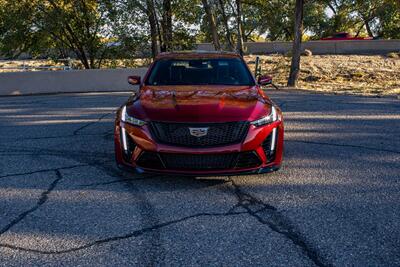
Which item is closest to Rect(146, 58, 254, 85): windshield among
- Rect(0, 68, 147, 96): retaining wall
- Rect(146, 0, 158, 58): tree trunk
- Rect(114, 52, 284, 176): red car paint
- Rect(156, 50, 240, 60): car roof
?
Rect(156, 50, 240, 60): car roof

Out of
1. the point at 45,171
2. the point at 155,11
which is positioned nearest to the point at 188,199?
the point at 45,171

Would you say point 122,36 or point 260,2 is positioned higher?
point 260,2

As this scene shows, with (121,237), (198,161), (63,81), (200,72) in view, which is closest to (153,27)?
(63,81)

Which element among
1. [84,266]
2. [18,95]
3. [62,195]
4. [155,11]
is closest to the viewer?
[84,266]

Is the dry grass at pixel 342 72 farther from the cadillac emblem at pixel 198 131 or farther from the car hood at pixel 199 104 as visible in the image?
the cadillac emblem at pixel 198 131

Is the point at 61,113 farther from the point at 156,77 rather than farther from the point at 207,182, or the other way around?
the point at 207,182

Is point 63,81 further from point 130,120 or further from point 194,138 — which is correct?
point 194,138

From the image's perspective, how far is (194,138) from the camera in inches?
179

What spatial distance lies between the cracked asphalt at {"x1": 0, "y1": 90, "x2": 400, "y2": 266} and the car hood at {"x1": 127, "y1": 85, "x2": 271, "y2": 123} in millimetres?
798

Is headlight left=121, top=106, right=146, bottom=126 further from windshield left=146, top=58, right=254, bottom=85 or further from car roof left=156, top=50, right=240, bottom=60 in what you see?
car roof left=156, top=50, right=240, bottom=60

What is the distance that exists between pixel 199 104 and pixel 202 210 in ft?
4.34

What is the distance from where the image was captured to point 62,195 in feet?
15.0

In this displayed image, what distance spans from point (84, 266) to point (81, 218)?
90 centimetres

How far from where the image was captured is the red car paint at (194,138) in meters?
4.54
